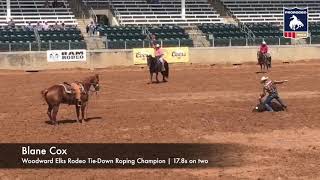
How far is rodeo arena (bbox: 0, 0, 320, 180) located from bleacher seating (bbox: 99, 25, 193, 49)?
0.25 ft

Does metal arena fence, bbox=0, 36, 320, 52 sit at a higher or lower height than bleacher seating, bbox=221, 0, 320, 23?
lower

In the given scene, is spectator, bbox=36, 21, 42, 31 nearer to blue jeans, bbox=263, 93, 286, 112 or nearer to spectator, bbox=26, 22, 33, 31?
spectator, bbox=26, 22, 33, 31

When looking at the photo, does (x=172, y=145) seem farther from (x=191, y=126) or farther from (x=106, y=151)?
(x=191, y=126)

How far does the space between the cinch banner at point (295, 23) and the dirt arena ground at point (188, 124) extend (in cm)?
1720

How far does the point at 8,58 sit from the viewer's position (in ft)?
112

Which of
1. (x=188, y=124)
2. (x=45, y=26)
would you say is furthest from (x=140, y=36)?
(x=188, y=124)

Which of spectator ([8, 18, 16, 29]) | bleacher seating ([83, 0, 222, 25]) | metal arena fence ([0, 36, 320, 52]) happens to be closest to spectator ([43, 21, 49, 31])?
spectator ([8, 18, 16, 29])

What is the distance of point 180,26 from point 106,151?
110 feet

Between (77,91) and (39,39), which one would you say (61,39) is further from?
(77,91)

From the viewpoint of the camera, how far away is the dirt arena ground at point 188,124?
9.53 m

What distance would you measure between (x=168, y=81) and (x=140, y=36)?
522 inches

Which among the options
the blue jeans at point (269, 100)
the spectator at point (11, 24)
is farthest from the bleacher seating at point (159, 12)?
the blue jeans at point (269, 100)

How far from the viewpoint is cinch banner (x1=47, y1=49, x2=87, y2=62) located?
35.1 meters

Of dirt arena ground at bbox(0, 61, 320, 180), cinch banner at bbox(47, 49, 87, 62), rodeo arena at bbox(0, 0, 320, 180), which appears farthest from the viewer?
cinch banner at bbox(47, 49, 87, 62)
